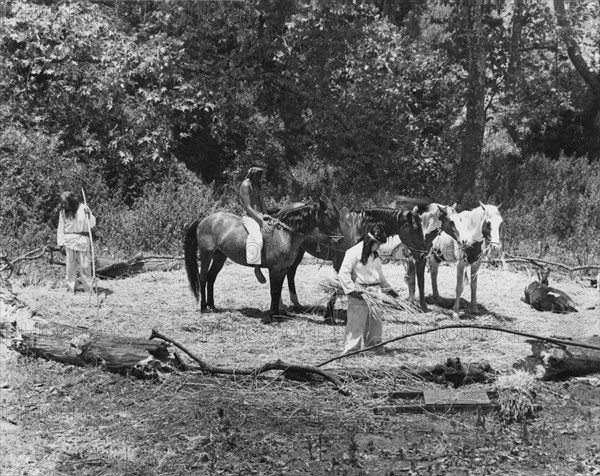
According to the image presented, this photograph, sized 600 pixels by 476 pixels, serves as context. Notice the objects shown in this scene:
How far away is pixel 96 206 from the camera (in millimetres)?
22328

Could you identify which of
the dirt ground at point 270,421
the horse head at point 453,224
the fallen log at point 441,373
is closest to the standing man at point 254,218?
the dirt ground at point 270,421

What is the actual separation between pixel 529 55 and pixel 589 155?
395cm

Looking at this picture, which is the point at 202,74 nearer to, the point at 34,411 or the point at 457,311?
the point at 457,311

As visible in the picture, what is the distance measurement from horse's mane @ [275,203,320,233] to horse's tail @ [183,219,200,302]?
1.74 meters

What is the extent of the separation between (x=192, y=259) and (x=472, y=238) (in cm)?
468

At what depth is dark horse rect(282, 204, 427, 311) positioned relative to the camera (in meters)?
13.6

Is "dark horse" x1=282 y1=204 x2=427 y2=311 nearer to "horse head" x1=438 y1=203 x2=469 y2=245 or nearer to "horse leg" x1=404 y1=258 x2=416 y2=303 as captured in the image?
"horse leg" x1=404 y1=258 x2=416 y2=303

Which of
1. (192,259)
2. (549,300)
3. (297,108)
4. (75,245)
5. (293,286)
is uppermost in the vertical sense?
(297,108)

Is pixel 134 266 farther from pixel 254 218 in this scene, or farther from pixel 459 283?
pixel 459 283

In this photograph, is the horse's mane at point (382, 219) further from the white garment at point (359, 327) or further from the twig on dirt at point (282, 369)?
the twig on dirt at point (282, 369)

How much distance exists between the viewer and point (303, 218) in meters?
13.4

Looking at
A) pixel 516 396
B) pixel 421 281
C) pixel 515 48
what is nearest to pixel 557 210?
pixel 515 48

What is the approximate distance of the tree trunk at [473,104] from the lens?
942 inches

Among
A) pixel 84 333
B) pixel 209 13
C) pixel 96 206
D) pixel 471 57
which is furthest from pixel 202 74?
pixel 84 333
